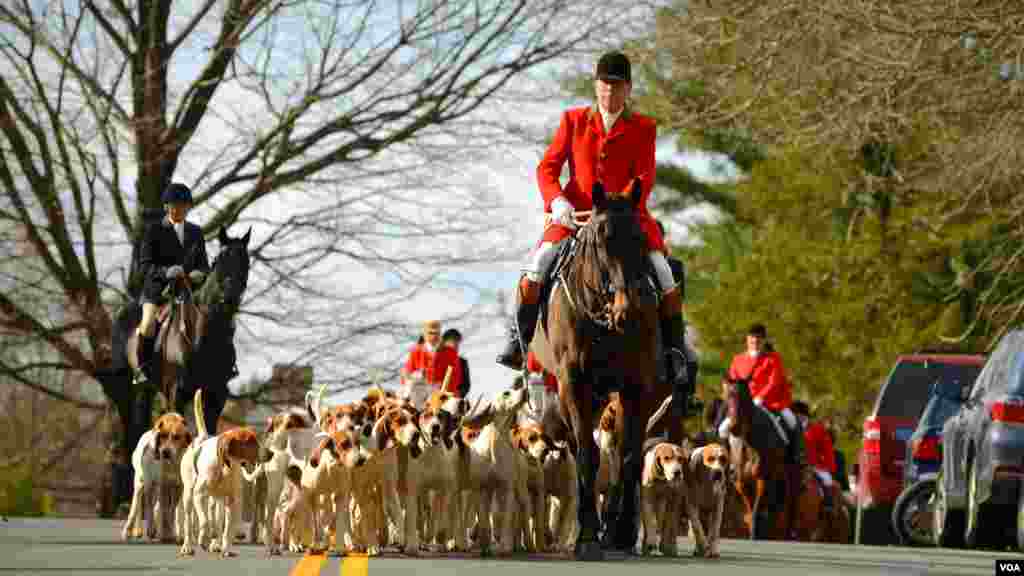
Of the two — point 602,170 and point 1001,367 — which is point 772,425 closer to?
point 1001,367

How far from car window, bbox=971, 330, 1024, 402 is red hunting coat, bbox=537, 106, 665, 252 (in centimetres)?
474

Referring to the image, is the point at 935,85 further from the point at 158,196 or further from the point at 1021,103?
the point at 158,196

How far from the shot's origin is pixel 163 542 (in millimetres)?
18359

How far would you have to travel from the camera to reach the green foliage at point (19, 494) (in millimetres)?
35909

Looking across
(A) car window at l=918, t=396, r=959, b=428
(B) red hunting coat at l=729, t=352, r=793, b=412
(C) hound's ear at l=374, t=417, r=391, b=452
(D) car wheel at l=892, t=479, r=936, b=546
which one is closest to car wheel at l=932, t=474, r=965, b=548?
(D) car wheel at l=892, t=479, r=936, b=546

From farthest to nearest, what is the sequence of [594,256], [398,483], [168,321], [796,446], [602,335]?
[796,446], [168,321], [398,483], [602,335], [594,256]

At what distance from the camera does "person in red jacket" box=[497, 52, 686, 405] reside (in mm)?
17484

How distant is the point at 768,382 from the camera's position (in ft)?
98.7

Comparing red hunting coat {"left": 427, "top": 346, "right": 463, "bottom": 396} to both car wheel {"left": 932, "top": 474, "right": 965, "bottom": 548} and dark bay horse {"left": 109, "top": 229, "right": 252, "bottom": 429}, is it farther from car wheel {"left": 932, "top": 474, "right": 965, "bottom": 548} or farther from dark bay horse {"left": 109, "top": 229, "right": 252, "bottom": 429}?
dark bay horse {"left": 109, "top": 229, "right": 252, "bottom": 429}

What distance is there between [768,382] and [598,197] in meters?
13.7

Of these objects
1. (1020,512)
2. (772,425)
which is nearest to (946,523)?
(1020,512)

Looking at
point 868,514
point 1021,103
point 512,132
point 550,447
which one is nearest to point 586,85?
point 512,132

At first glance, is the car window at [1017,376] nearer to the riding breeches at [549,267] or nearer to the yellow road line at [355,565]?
the riding breeches at [549,267]

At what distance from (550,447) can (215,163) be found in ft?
49.7
